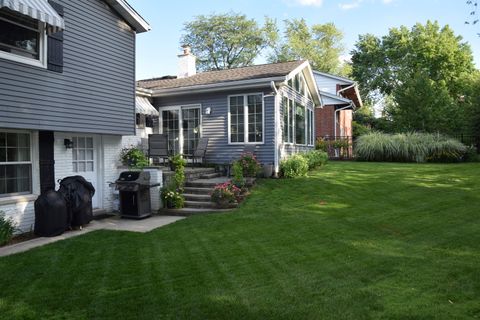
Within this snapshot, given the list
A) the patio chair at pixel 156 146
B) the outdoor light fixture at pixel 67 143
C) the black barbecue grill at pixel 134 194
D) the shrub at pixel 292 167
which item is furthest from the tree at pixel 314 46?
the outdoor light fixture at pixel 67 143

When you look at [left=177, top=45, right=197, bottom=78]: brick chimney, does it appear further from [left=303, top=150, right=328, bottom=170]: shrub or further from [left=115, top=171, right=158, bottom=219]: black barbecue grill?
[left=115, top=171, right=158, bottom=219]: black barbecue grill

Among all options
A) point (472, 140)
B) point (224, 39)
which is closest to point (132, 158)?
point (472, 140)

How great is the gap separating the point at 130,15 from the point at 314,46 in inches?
1583

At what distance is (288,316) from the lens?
3463 mm

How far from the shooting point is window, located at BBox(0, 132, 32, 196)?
24.1 feet

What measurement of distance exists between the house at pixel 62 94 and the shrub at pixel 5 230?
12.3 inches

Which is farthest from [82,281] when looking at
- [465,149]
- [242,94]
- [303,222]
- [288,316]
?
[465,149]

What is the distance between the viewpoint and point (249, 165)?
37.6ft

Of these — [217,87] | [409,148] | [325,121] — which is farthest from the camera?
[325,121]

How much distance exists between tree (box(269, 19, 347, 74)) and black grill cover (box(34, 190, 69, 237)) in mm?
41650

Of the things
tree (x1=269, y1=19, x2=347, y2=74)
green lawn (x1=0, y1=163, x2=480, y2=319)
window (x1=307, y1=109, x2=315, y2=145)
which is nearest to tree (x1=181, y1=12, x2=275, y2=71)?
tree (x1=269, y1=19, x2=347, y2=74)

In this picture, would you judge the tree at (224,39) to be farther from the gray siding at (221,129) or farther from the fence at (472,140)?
the gray siding at (221,129)

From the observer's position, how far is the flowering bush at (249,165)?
11.4 metres

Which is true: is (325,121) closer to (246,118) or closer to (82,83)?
(246,118)
